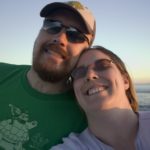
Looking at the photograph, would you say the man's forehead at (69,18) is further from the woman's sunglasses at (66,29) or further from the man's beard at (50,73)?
the man's beard at (50,73)

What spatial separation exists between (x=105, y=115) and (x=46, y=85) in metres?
0.99

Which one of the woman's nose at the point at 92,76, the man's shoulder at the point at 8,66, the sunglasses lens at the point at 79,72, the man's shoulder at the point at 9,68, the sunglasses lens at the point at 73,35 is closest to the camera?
the woman's nose at the point at 92,76

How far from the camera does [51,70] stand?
4.07 m

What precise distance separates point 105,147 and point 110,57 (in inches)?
47.1

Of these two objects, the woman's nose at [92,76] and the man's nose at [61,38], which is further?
the man's nose at [61,38]

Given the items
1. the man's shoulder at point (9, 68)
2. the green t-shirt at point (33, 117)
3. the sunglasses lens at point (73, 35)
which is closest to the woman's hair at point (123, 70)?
the sunglasses lens at point (73, 35)

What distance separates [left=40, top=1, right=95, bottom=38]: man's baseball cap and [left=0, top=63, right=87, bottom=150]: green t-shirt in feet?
3.15

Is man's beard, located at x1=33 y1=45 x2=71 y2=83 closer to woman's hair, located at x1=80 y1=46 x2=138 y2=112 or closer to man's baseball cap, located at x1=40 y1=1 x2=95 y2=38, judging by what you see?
woman's hair, located at x1=80 y1=46 x2=138 y2=112

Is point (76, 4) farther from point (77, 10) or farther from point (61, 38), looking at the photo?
point (61, 38)

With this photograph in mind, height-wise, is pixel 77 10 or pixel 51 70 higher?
pixel 77 10

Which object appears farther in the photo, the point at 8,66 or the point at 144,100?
the point at 144,100

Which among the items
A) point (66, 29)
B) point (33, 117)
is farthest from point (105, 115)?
point (66, 29)

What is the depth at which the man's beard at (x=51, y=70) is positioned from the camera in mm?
4082

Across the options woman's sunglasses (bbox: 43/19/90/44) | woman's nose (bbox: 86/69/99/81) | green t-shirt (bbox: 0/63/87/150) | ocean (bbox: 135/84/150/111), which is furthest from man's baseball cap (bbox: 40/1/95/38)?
ocean (bbox: 135/84/150/111)
